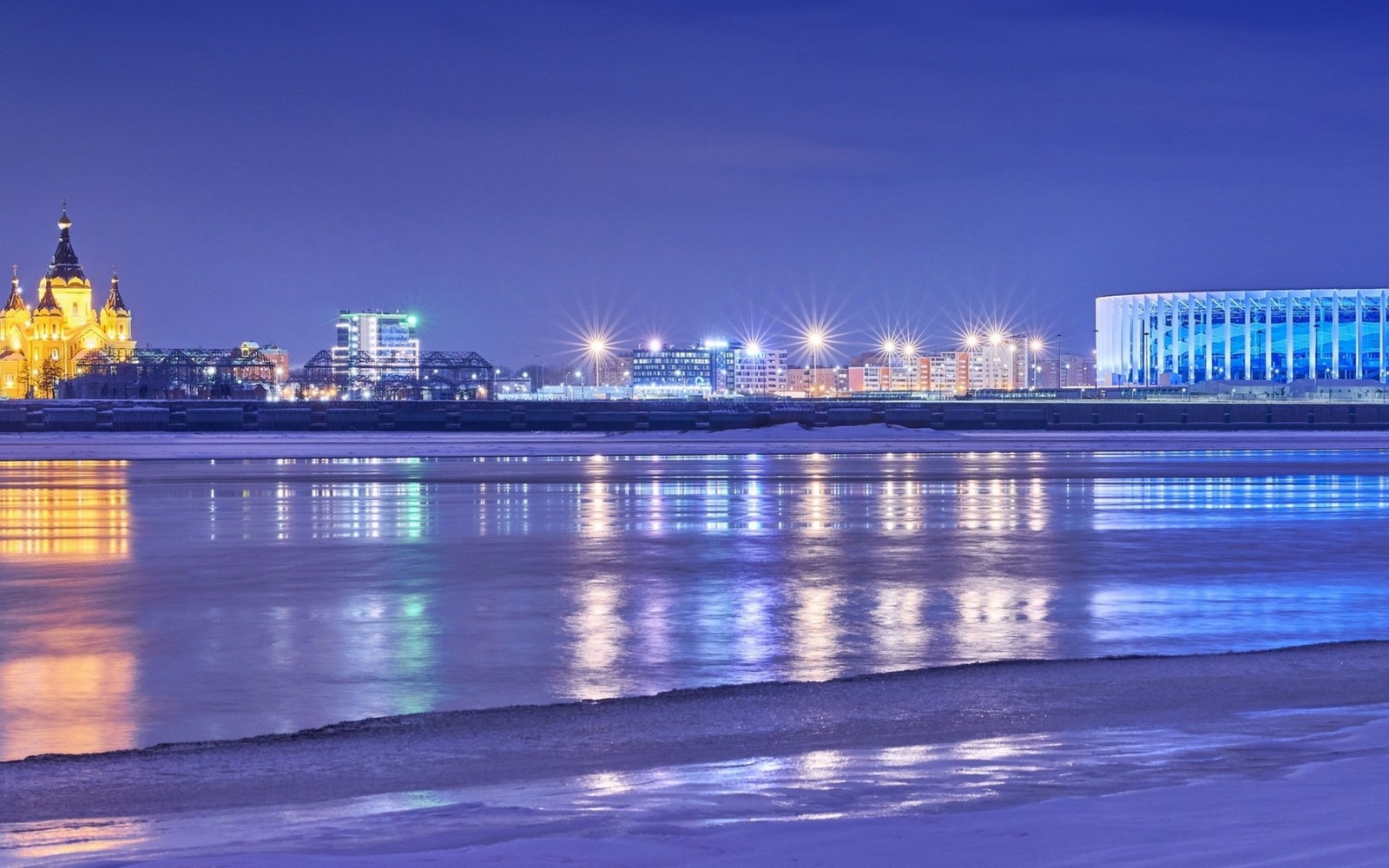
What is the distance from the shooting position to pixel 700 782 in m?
6.51

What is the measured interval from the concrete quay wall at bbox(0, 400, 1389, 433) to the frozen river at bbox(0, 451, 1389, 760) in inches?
1145

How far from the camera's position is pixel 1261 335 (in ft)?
452

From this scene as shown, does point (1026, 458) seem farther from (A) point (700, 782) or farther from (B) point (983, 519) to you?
(A) point (700, 782)

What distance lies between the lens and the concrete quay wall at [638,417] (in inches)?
2084

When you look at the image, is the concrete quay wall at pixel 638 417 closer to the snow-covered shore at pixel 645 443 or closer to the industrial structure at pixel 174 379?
the snow-covered shore at pixel 645 443

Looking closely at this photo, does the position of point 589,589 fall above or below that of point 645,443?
below

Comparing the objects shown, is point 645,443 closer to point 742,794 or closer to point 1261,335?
point 742,794

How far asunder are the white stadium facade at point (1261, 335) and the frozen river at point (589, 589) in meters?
121

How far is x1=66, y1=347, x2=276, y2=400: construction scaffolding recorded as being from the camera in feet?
290

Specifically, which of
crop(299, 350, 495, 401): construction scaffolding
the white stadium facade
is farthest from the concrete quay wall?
the white stadium facade

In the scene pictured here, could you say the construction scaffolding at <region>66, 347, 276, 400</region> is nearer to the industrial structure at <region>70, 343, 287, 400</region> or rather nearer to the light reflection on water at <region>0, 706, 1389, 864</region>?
the industrial structure at <region>70, 343, 287, 400</region>

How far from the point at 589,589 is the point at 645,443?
3074 cm

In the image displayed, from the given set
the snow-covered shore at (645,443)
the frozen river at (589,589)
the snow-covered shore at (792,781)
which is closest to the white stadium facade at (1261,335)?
the snow-covered shore at (645,443)

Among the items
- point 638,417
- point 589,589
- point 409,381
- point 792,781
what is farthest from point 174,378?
point 792,781
